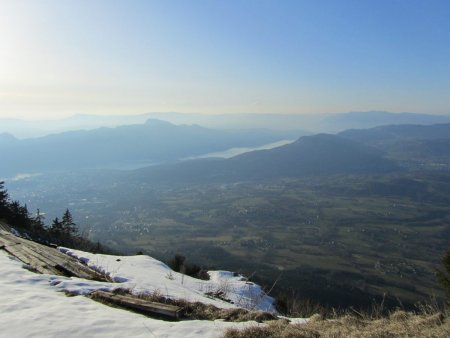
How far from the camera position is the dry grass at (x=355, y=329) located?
223 inches

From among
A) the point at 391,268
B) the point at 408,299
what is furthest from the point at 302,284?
the point at 391,268

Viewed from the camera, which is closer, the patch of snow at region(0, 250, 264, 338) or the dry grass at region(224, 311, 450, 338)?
the dry grass at region(224, 311, 450, 338)

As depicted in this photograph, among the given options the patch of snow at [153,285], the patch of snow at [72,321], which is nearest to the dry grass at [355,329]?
the patch of snow at [72,321]

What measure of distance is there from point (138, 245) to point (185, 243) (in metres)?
19.6

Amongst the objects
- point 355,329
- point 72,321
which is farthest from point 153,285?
point 355,329

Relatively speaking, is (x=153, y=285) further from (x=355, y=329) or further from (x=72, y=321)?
(x=355, y=329)

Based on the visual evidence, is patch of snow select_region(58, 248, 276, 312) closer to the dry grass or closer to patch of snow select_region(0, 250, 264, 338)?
patch of snow select_region(0, 250, 264, 338)

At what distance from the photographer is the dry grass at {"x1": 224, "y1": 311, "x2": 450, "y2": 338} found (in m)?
5.66

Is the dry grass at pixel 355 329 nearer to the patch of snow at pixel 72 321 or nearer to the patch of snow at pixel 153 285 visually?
the patch of snow at pixel 72 321

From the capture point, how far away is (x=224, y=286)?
15977mm

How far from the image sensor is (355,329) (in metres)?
6.16

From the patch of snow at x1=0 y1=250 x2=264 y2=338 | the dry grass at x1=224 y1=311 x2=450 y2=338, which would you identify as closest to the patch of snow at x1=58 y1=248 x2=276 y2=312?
the patch of snow at x1=0 y1=250 x2=264 y2=338

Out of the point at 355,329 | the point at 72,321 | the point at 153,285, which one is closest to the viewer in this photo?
the point at 355,329

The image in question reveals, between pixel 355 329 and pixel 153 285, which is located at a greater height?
pixel 355 329
